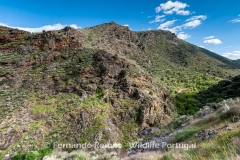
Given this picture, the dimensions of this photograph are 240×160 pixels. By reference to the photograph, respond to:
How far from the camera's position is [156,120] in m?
20.1

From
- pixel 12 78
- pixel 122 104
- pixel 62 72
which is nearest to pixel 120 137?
pixel 122 104

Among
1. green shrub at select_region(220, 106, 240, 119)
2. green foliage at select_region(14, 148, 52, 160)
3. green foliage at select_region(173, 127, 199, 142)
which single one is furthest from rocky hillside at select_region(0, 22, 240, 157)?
green shrub at select_region(220, 106, 240, 119)

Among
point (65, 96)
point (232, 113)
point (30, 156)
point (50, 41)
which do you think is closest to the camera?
point (232, 113)

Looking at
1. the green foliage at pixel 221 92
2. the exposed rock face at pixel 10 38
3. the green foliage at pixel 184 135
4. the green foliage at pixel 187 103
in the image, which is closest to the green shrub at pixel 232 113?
the green foliage at pixel 184 135

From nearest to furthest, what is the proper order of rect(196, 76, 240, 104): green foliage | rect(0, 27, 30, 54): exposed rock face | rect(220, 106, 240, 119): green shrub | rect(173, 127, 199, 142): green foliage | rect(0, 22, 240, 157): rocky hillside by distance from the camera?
rect(220, 106, 240, 119): green shrub, rect(173, 127, 199, 142): green foliage, rect(0, 22, 240, 157): rocky hillside, rect(0, 27, 30, 54): exposed rock face, rect(196, 76, 240, 104): green foliage

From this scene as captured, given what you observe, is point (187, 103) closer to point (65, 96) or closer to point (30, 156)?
point (65, 96)

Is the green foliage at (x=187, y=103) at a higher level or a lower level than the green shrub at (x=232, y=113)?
lower

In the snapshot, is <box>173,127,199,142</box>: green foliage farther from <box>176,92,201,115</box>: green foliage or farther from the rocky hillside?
<box>176,92,201,115</box>: green foliage

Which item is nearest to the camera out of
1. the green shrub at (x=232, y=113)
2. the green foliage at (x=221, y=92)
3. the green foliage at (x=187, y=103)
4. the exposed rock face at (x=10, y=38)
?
the green shrub at (x=232, y=113)

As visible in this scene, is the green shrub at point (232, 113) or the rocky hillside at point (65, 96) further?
the rocky hillside at point (65, 96)

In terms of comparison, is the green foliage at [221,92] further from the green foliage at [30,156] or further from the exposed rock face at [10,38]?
the exposed rock face at [10,38]

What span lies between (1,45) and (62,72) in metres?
11.5

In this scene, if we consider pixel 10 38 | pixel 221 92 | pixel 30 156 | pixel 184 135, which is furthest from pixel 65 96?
pixel 221 92

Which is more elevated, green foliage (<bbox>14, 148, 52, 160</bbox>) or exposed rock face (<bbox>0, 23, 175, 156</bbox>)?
exposed rock face (<bbox>0, 23, 175, 156</bbox>)
